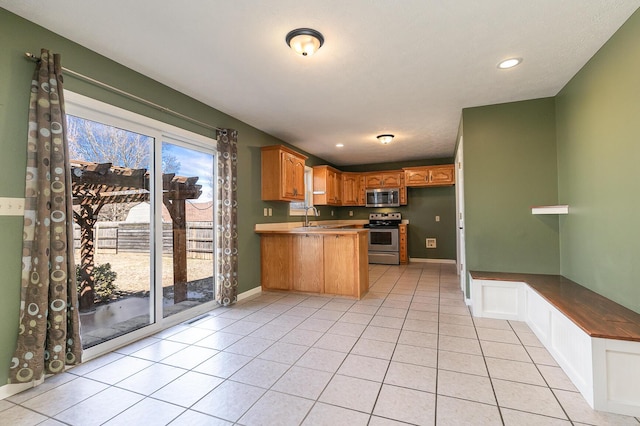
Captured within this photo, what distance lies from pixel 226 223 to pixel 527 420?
3277mm

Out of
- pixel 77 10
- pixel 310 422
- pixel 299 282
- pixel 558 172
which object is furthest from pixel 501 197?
pixel 77 10

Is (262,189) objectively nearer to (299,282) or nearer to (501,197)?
(299,282)

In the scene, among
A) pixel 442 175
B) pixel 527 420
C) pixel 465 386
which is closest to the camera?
pixel 527 420

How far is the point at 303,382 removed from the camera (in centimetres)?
197

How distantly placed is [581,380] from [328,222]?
569 centimetres

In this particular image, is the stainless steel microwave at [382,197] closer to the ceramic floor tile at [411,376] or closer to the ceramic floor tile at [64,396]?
the ceramic floor tile at [411,376]

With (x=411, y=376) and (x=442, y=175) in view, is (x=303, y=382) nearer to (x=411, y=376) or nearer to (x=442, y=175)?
(x=411, y=376)

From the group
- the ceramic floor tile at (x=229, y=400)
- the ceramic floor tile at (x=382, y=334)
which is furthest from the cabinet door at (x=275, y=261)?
the ceramic floor tile at (x=229, y=400)

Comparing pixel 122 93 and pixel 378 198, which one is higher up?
pixel 122 93

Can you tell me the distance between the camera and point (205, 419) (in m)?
1.62

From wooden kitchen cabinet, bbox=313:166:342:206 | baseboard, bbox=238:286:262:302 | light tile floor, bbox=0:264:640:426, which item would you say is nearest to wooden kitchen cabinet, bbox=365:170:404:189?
wooden kitchen cabinet, bbox=313:166:342:206

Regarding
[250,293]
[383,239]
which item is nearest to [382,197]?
[383,239]

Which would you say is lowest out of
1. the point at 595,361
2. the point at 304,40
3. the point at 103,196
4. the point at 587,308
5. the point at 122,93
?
the point at 595,361

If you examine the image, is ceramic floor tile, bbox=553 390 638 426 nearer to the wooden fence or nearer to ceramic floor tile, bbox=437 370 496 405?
ceramic floor tile, bbox=437 370 496 405
